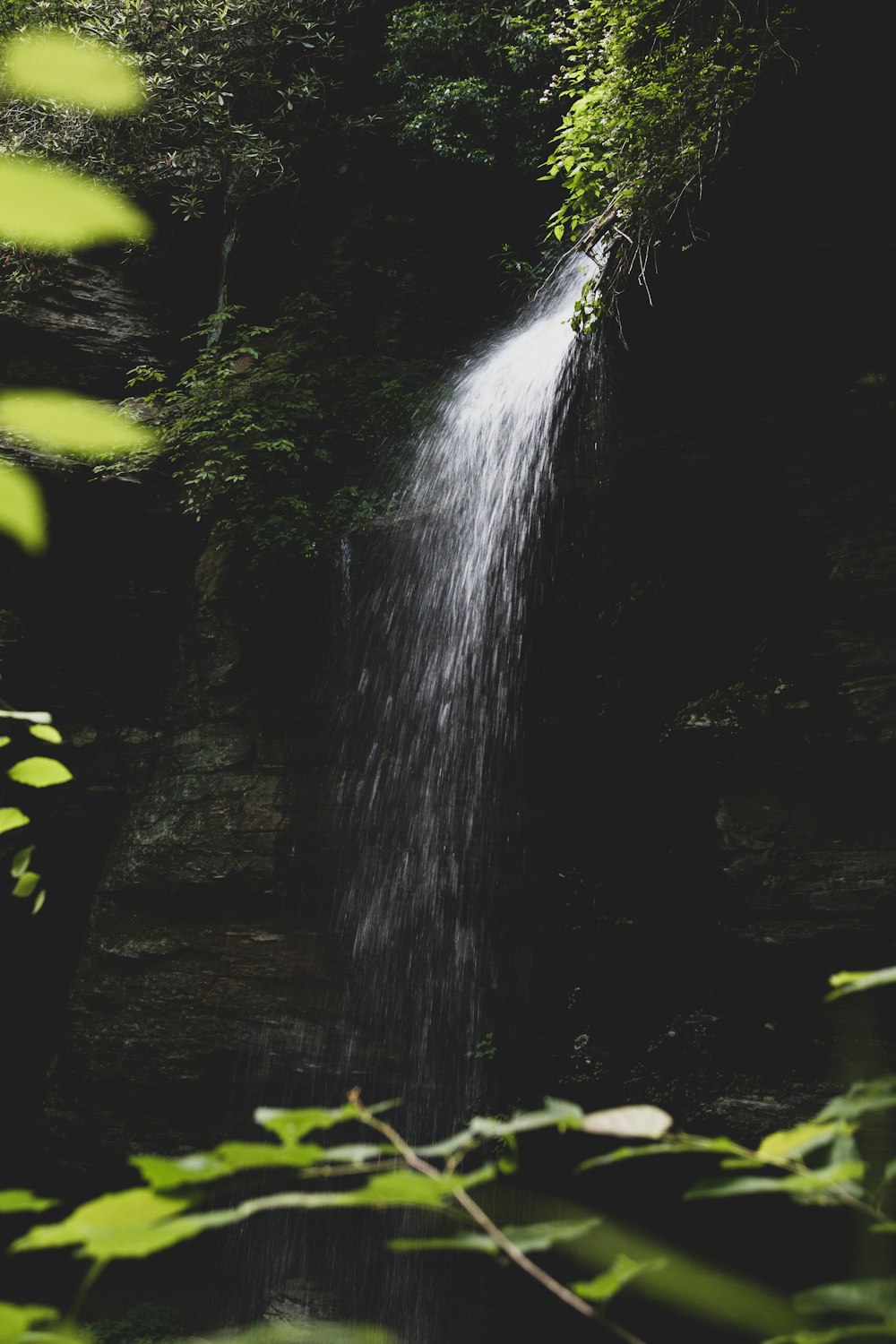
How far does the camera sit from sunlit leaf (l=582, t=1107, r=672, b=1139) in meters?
0.72

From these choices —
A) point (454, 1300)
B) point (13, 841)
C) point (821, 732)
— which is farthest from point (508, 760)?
point (13, 841)

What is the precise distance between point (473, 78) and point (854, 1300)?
9593 mm

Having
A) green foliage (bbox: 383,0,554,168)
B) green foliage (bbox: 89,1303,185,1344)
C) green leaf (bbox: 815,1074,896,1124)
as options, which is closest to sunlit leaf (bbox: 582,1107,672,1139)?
green leaf (bbox: 815,1074,896,1124)

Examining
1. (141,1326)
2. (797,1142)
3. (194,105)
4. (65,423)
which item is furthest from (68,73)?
(194,105)

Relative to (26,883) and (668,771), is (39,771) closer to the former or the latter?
(26,883)

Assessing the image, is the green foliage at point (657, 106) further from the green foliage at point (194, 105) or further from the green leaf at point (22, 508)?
the green leaf at point (22, 508)

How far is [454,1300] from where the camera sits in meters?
4.73

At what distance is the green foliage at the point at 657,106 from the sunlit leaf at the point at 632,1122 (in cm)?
492

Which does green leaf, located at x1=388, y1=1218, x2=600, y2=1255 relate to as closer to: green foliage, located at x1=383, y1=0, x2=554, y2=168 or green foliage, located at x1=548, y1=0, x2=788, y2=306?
green foliage, located at x1=548, y1=0, x2=788, y2=306

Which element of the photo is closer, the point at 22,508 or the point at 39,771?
the point at 22,508

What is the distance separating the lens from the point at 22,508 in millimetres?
781

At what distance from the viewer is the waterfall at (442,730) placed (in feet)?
17.7

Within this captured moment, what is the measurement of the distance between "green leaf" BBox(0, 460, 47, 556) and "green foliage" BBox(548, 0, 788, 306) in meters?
4.74

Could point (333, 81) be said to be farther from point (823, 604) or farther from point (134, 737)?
point (823, 604)
